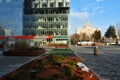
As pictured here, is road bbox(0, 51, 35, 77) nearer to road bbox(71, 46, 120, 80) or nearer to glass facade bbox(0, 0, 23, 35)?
road bbox(71, 46, 120, 80)

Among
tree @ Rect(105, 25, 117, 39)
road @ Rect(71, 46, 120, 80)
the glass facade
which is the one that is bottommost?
road @ Rect(71, 46, 120, 80)

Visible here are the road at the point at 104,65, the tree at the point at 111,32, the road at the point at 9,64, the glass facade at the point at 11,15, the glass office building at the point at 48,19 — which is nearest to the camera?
the road at the point at 104,65

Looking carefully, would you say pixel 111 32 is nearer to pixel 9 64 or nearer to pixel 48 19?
pixel 48 19

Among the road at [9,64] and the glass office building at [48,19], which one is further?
the glass office building at [48,19]

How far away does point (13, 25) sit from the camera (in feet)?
304

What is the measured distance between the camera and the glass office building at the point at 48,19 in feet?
340

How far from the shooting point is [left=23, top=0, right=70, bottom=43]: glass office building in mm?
103512

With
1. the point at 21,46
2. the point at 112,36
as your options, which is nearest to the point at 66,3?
the point at 112,36

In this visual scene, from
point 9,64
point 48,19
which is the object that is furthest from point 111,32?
point 9,64

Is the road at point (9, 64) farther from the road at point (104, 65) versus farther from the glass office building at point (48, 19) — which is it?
the glass office building at point (48, 19)

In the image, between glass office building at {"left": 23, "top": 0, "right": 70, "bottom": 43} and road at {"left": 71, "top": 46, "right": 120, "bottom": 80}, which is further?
glass office building at {"left": 23, "top": 0, "right": 70, "bottom": 43}

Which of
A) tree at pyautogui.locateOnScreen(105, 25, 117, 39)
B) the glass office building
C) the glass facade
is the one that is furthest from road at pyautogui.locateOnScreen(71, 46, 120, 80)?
tree at pyautogui.locateOnScreen(105, 25, 117, 39)

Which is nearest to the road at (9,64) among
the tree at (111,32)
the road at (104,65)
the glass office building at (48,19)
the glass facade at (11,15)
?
the road at (104,65)

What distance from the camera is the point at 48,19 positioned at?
344 feet
